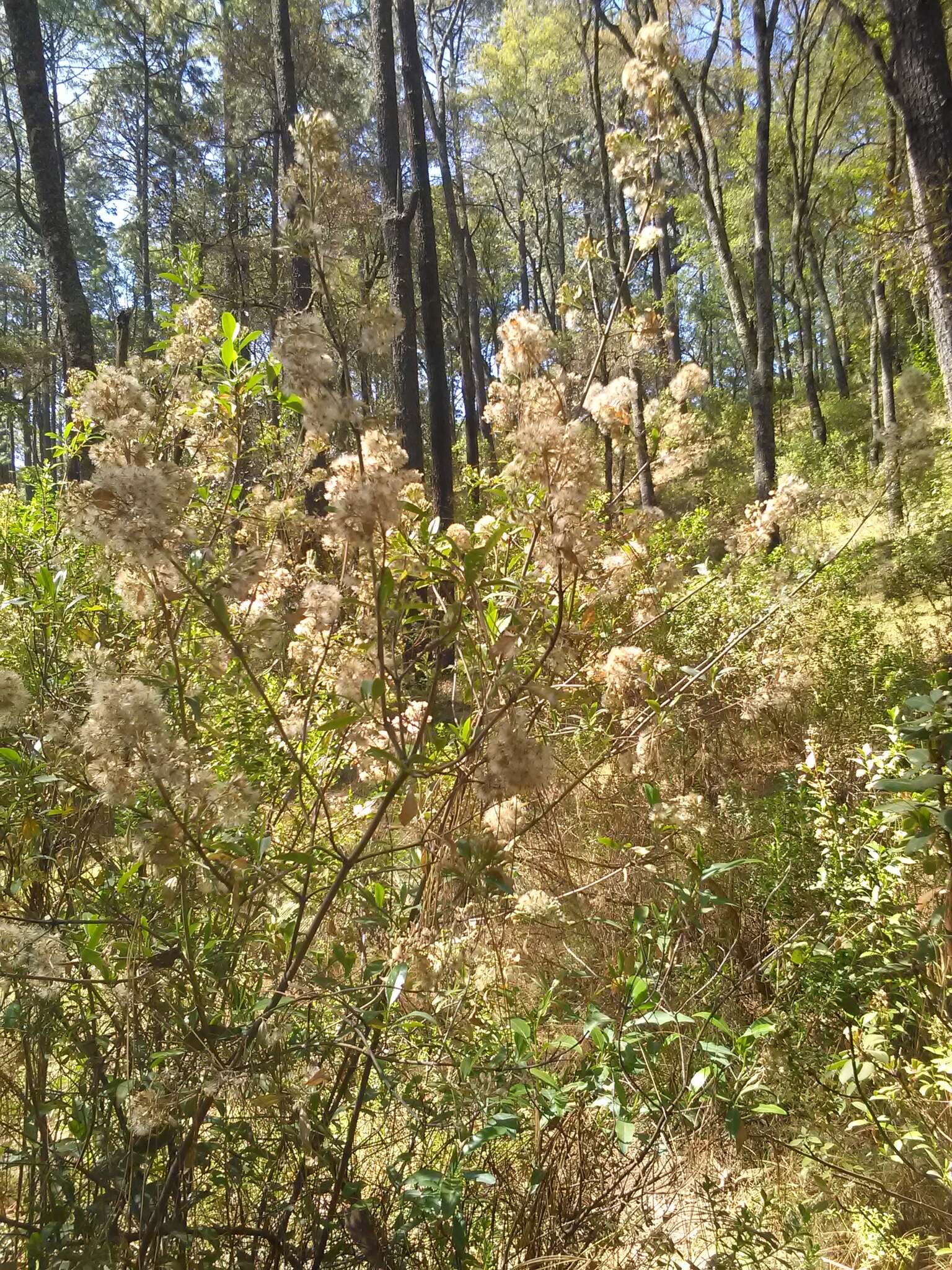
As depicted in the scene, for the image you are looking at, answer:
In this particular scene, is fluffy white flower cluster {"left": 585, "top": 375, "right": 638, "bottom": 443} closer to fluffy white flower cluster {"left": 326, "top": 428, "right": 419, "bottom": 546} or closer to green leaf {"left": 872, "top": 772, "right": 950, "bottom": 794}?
fluffy white flower cluster {"left": 326, "top": 428, "right": 419, "bottom": 546}

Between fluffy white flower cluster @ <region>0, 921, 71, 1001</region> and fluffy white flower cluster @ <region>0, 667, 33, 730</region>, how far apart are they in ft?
1.15

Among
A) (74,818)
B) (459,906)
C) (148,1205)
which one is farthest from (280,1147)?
(74,818)

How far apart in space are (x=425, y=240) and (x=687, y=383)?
589 cm

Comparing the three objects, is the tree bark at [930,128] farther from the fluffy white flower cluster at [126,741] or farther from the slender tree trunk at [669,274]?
the slender tree trunk at [669,274]

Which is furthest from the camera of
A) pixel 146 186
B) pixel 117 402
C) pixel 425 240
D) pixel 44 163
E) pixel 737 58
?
pixel 146 186

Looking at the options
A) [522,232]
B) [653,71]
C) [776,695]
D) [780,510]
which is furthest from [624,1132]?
[522,232]

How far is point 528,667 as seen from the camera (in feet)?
6.62

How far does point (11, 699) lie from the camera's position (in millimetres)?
1290

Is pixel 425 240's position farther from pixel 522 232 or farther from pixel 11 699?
pixel 522 232

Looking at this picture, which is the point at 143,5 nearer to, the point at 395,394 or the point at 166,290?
the point at 166,290

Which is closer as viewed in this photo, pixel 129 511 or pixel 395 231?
pixel 129 511

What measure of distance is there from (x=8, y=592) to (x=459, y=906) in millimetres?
1493

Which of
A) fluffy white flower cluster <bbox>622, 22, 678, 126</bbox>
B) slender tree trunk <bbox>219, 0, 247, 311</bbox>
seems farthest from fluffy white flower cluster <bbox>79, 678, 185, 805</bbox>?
slender tree trunk <bbox>219, 0, 247, 311</bbox>

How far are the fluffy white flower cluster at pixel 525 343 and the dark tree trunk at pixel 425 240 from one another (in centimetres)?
506
